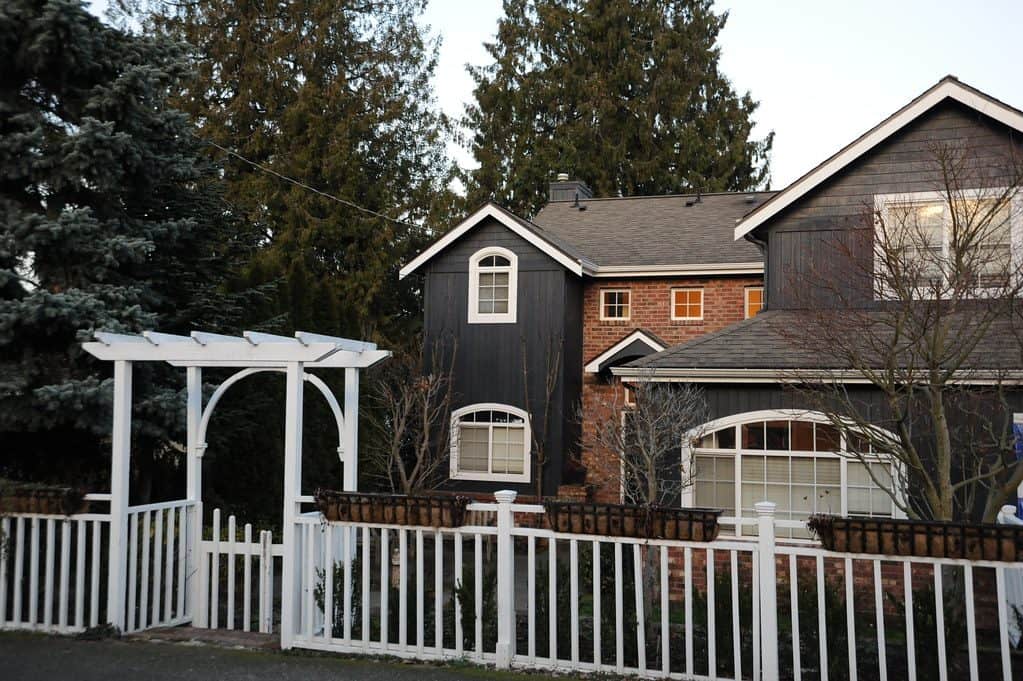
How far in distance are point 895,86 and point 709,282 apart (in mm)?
4943

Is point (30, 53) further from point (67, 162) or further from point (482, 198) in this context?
point (482, 198)

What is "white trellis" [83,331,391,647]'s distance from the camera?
7148mm

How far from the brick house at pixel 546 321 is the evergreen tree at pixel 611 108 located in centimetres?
1283

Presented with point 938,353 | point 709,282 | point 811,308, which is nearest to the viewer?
point 938,353

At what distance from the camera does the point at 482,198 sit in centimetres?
3016

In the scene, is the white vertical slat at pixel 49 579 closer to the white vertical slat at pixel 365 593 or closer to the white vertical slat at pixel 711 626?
the white vertical slat at pixel 365 593

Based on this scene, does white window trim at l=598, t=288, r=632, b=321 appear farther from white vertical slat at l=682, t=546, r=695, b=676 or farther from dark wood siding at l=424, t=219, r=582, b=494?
white vertical slat at l=682, t=546, r=695, b=676

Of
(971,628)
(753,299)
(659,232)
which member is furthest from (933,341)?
(659,232)

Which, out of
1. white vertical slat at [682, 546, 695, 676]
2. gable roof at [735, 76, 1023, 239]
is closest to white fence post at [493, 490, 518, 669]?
white vertical slat at [682, 546, 695, 676]

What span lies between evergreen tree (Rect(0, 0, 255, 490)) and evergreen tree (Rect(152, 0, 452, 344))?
47.2 feet

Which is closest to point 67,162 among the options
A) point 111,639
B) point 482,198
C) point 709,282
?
point 111,639

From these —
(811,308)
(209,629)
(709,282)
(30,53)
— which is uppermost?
(30,53)

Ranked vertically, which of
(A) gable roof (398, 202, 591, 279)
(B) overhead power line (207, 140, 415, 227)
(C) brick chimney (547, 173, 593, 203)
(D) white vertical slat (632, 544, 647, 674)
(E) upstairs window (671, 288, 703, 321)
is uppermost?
(B) overhead power line (207, 140, 415, 227)

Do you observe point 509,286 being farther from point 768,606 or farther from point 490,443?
point 768,606
